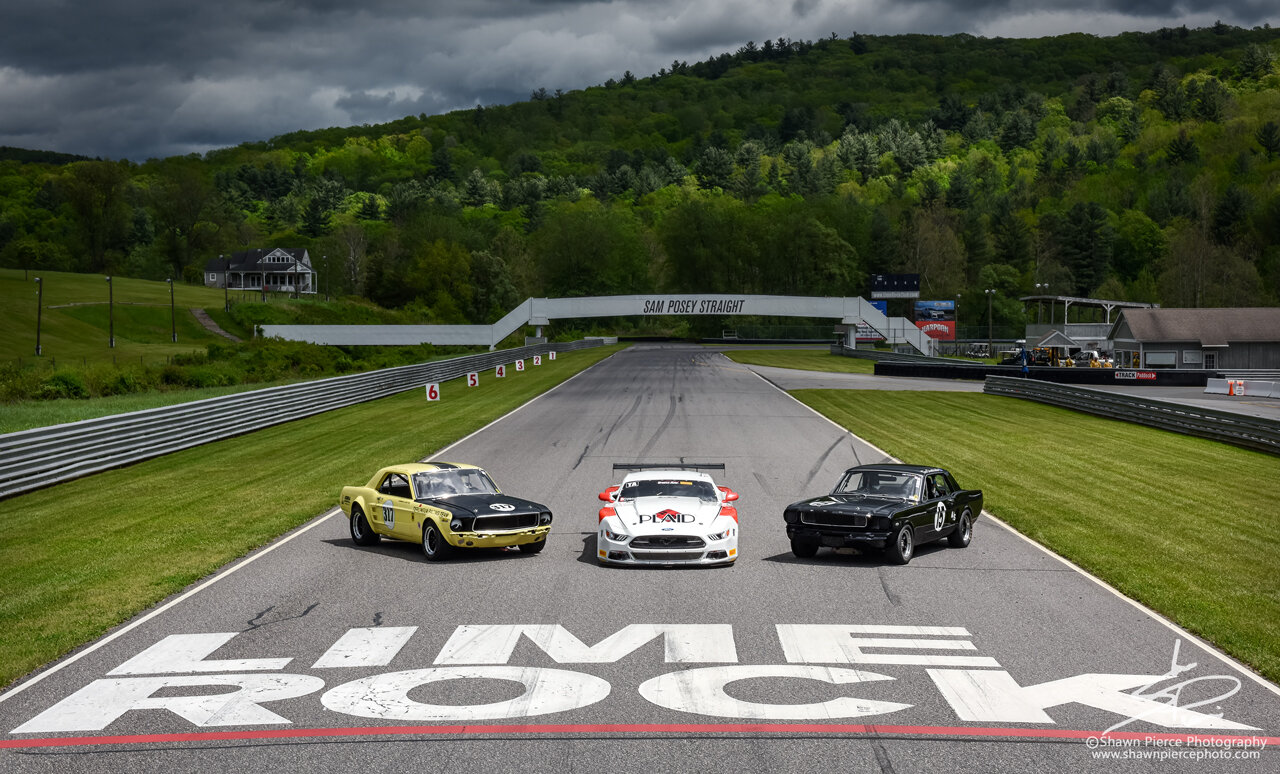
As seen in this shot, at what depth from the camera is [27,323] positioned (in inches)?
3775

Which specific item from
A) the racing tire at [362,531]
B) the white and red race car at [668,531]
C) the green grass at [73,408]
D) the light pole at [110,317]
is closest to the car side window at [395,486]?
the racing tire at [362,531]

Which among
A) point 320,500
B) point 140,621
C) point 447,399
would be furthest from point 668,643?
point 447,399

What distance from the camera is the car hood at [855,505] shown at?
15.8 m

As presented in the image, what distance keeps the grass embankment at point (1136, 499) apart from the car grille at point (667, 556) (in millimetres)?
5806

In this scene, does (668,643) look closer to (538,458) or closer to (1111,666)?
(1111,666)

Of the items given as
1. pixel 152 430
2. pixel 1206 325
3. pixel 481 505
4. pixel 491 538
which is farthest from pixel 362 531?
pixel 1206 325

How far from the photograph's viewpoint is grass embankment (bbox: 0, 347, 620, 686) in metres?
13.4

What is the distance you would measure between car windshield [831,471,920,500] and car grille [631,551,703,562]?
2991mm

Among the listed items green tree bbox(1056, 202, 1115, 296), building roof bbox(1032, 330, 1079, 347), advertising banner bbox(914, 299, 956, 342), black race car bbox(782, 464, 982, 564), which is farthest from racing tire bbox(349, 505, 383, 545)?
green tree bbox(1056, 202, 1115, 296)

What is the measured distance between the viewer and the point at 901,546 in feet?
52.2

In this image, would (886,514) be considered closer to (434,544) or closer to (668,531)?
(668,531)

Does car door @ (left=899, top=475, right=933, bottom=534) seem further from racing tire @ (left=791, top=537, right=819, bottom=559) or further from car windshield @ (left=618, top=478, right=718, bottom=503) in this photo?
car windshield @ (left=618, top=478, right=718, bottom=503)

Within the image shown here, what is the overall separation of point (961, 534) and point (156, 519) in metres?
14.4

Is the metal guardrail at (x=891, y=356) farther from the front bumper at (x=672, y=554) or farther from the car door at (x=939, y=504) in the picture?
the front bumper at (x=672, y=554)
